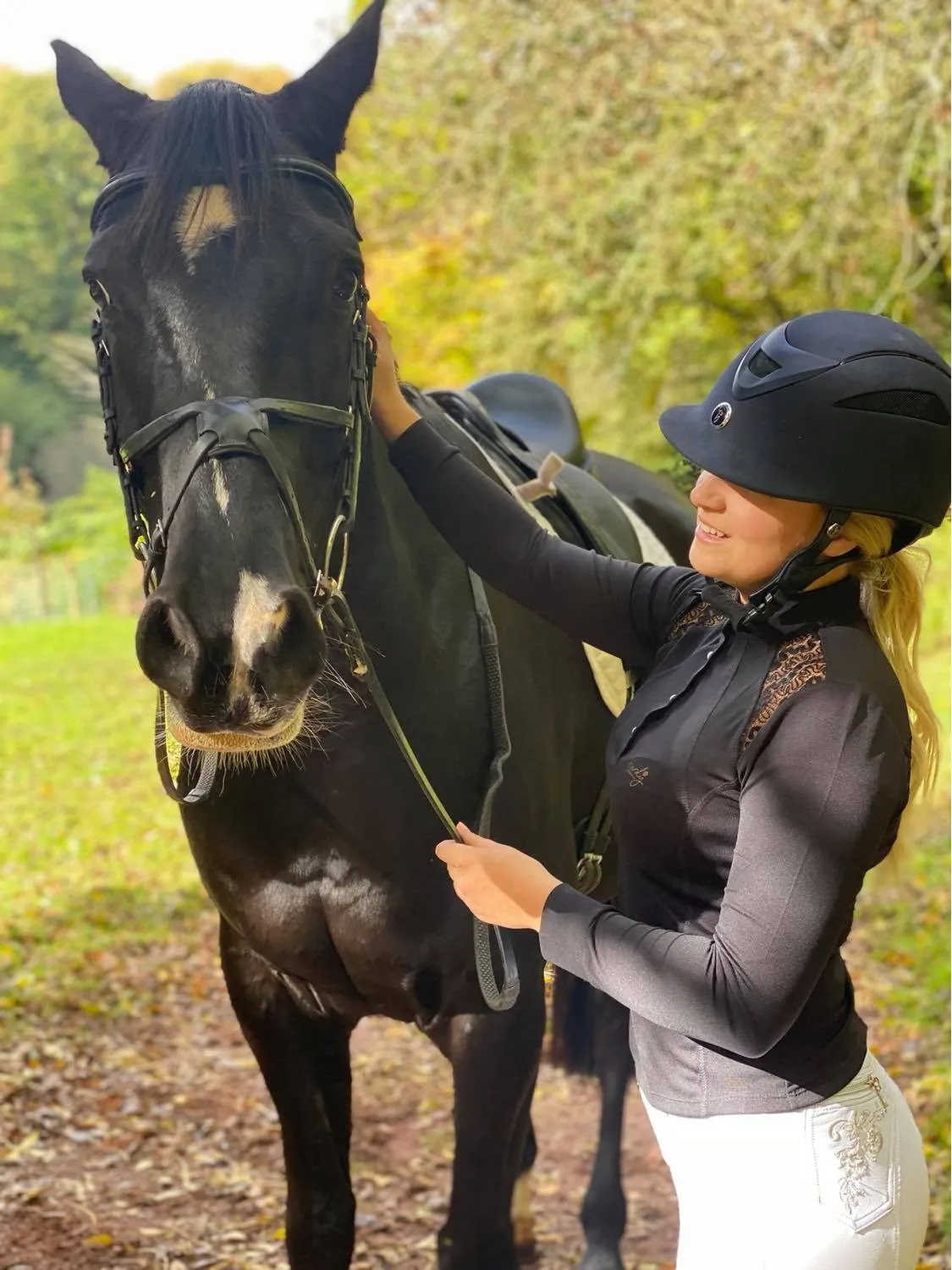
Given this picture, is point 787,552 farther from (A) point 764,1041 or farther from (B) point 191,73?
(B) point 191,73

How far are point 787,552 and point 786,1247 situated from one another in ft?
3.01

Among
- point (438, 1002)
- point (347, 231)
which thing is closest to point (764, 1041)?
point (438, 1002)

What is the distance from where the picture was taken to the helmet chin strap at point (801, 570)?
1625mm

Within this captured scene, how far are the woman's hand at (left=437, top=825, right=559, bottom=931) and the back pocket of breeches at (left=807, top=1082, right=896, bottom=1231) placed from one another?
460 millimetres

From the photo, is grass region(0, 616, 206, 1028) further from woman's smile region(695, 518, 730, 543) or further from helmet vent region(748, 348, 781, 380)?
helmet vent region(748, 348, 781, 380)

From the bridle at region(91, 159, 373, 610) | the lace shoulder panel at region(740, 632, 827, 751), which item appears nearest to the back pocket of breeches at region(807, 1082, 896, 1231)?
the lace shoulder panel at region(740, 632, 827, 751)

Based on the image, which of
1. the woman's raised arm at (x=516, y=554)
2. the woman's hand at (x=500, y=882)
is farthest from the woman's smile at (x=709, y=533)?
the woman's hand at (x=500, y=882)

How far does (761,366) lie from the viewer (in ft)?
5.65

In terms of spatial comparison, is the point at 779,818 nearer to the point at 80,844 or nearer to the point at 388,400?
the point at 388,400

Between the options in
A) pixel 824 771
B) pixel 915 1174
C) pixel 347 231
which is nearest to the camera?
pixel 824 771

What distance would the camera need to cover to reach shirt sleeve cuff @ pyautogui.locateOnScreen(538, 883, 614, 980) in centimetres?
161

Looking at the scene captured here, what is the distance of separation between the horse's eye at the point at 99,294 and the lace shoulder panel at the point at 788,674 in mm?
1109

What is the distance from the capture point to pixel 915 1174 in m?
1.70

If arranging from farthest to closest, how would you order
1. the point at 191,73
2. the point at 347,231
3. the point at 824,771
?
the point at 191,73 < the point at 347,231 < the point at 824,771
